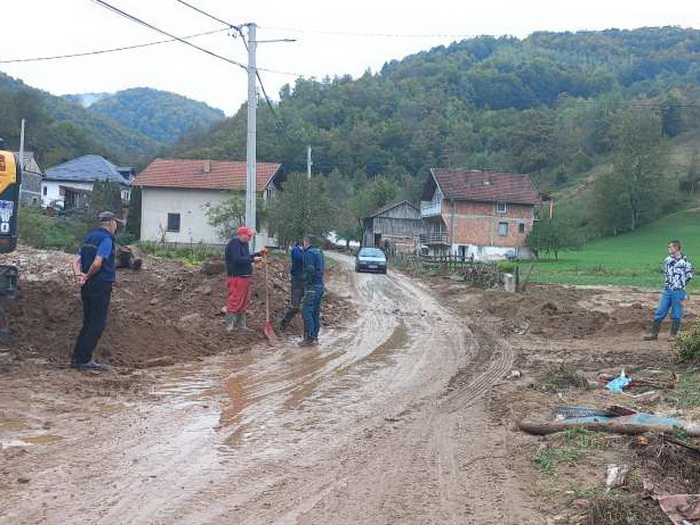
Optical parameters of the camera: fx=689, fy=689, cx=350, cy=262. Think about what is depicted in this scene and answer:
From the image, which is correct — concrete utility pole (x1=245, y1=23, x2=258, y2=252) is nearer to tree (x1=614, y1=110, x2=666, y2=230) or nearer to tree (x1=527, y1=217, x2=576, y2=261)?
tree (x1=527, y1=217, x2=576, y2=261)

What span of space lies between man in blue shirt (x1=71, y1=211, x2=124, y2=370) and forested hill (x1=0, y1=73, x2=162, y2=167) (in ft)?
275

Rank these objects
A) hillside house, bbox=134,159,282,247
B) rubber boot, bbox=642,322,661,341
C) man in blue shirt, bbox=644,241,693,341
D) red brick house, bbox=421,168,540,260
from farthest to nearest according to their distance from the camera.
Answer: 1. red brick house, bbox=421,168,540,260
2. hillside house, bbox=134,159,282,247
3. rubber boot, bbox=642,322,661,341
4. man in blue shirt, bbox=644,241,693,341

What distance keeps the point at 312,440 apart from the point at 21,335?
5.35 metres

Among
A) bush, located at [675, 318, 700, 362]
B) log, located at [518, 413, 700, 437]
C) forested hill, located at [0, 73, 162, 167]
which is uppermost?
forested hill, located at [0, 73, 162, 167]

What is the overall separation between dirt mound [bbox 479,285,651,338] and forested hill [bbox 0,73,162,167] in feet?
A: 259

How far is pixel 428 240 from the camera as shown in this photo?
Answer: 2694 inches

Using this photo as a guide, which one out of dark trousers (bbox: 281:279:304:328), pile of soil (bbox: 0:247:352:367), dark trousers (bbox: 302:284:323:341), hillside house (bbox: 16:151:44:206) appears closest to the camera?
pile of soil (bbox: 0:247:352:367)

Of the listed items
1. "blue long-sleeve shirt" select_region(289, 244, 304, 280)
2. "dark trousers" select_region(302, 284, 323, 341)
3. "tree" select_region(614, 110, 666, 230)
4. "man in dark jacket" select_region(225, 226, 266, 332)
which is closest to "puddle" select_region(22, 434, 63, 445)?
"man in dark jacket" select_region(225, 226, 266, 332)

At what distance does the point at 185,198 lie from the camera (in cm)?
4984

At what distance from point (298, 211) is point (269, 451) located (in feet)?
107

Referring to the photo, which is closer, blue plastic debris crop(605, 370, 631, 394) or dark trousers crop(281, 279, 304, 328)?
blue plastic debris crop(605, 370, 631, 394)

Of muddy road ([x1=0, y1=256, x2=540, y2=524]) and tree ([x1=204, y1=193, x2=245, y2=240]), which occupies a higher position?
tree ([x1=204, y1=193, x2=245, y2=240])

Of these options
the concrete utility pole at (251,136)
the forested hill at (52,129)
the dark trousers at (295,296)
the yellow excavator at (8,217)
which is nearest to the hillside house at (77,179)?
the forested hill at (52,129)

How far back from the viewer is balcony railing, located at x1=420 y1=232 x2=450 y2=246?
65.2 meters
